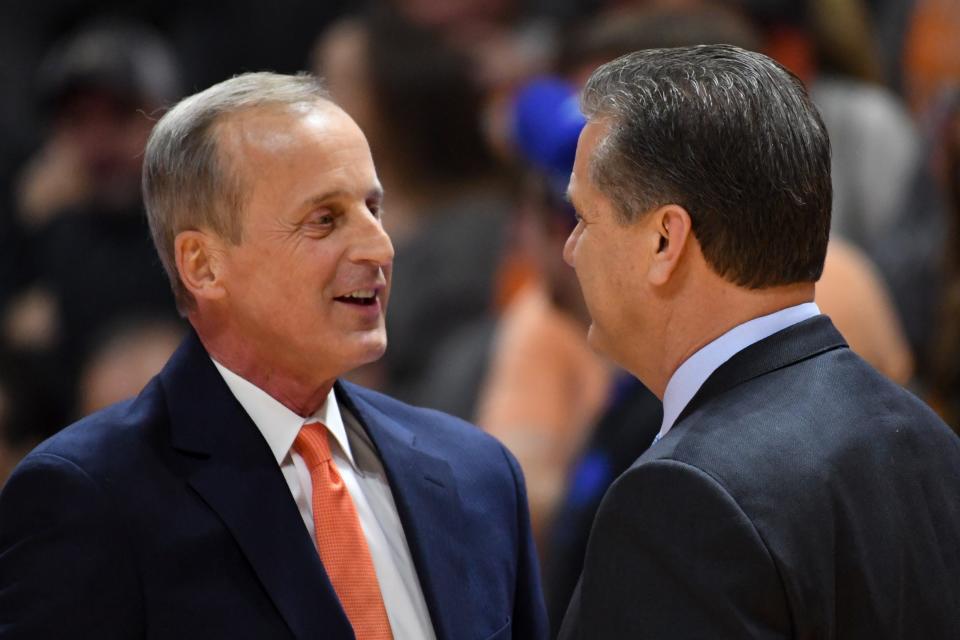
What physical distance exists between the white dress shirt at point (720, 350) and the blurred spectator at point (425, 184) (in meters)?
2.53

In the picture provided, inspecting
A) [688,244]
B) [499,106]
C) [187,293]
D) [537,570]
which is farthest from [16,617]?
[499,106]

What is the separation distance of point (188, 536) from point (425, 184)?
3.40m

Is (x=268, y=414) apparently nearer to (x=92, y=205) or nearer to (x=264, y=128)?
(x=264, y=128)

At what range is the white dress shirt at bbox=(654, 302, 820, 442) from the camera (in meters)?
2.28

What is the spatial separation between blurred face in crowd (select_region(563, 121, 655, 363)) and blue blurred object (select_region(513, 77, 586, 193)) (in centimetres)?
152

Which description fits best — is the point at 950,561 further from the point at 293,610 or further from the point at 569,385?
the point at 569,385

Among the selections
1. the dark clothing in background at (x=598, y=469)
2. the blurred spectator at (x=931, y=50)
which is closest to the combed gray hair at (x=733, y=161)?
the dark clothing in background at (x=598, y=469)

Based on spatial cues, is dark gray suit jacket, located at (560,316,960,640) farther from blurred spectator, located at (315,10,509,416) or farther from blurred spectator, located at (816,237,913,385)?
blurred spectator, located at (315,10,509,416)

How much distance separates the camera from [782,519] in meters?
2.08

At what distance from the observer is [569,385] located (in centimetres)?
445

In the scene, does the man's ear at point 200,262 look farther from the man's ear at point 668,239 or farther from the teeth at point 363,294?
the man's ear at point 668,239

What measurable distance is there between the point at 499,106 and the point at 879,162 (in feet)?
4.78

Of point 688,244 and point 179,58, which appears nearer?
point 688,244

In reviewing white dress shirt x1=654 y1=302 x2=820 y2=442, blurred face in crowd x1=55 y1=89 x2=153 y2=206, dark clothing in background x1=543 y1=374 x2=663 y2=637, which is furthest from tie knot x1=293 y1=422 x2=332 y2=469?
blurred face in crowd x1=55 y1=89 x2=153 y2=206
